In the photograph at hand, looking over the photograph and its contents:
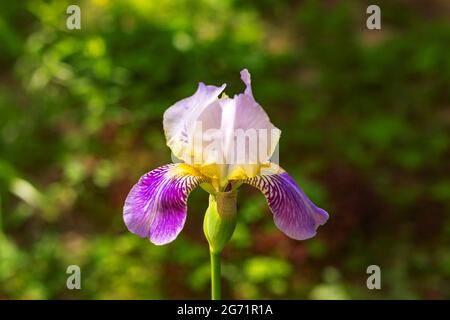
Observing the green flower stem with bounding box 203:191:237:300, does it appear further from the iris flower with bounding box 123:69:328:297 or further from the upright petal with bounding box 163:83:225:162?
the upright petal with bounding box 163:83:225:162

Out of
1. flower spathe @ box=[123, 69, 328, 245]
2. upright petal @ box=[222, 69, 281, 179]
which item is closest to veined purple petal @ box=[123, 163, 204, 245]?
flower spathe @ box=[123, 69, 328, 245]

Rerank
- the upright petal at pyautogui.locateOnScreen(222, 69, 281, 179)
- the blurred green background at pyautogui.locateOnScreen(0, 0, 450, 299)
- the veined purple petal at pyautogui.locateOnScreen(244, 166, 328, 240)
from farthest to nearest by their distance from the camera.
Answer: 1. the blurred green background at pyautogui.locateOnScreen(0, 0, 450, 299)
2. the veined purple petal at pyautogui.locateOnScreen(244, 166, 328, 240)
3. the upright petal at pyautogui.locateOnScreen(222, 69, 281, 179)

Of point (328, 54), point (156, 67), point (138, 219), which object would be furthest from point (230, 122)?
point (328, 54)

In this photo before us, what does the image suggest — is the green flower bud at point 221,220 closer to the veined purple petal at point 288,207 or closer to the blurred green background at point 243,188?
the veined purple petal at point 288,207

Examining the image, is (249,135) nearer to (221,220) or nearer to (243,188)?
(221,220)

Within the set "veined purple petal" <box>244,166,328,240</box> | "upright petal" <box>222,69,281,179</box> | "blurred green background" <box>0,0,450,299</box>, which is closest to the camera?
"upright petal" <box>222,69,281,179</box>

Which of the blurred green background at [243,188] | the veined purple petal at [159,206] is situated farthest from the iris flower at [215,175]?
the blurred green background at [243,188]

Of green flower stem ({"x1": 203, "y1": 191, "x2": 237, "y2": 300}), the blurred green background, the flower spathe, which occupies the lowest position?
green flower stem ({"x1": 203, "y1": 191, "x2": 237, "y2": 300})

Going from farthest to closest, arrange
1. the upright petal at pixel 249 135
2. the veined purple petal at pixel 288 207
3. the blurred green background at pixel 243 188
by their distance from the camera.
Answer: the blurred green background at pixel 243 188, the veined purple petal at pixel 288 207, the upright petal at pixel 249 135
